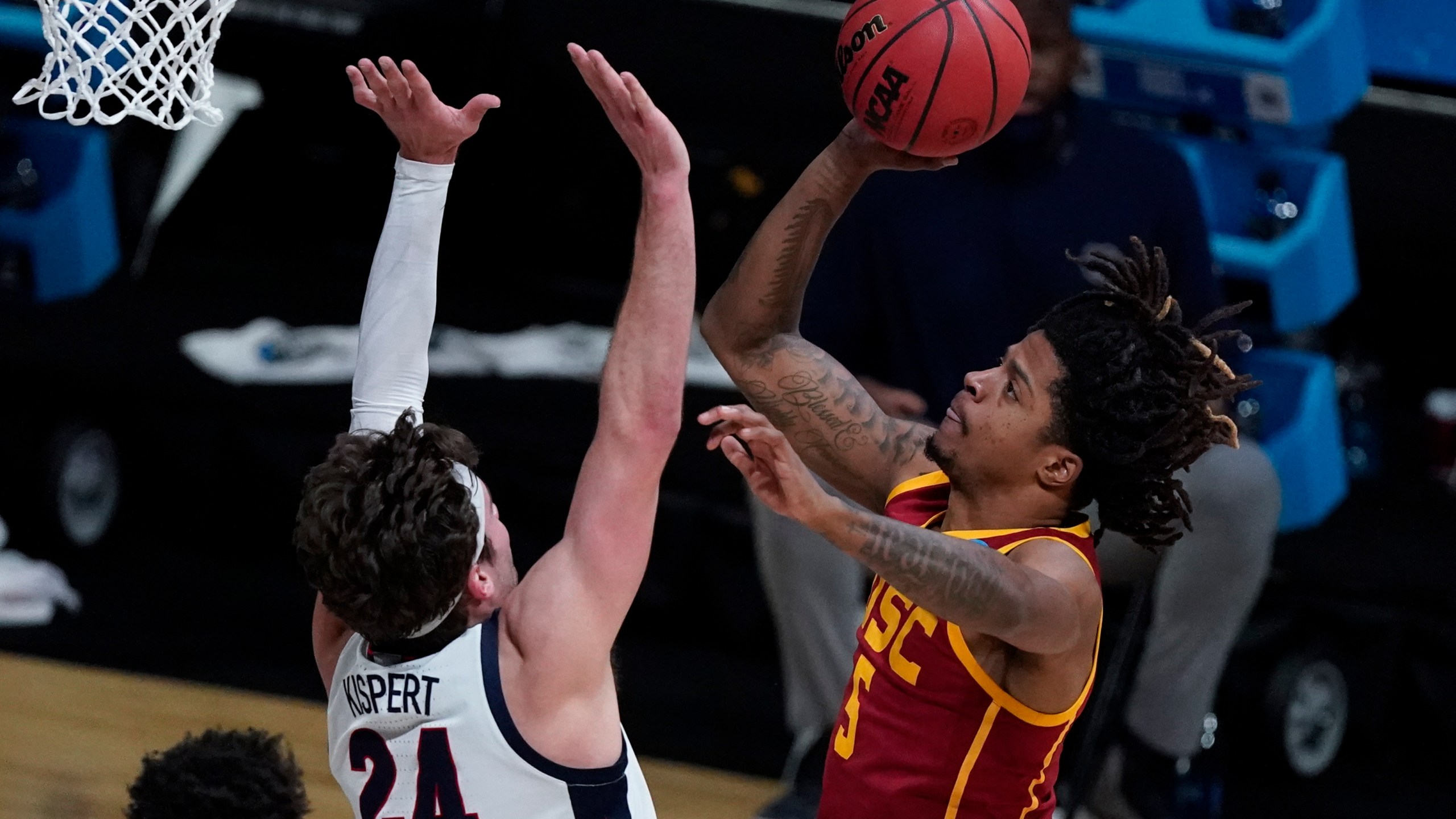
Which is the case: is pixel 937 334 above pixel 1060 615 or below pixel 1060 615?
below

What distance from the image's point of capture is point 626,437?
232 centimetres

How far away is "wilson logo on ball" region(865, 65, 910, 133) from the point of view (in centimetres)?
303

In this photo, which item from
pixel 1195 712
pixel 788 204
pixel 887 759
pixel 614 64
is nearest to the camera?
pixel 887 759

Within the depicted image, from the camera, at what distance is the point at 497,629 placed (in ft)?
8.05

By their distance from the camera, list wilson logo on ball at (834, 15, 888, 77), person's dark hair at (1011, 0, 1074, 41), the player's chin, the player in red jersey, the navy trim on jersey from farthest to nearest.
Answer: person's dark hair at (1011, 0, 1074, 41) < wilson logo on ball at (834, 15, 888, 77) < the player's chin < the player in red jersey < the navy trim on jersey

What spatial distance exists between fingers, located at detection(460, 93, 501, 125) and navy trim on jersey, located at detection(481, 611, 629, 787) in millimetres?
677

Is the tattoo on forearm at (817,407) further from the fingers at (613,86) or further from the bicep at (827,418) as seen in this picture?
the fingers at (613,86)

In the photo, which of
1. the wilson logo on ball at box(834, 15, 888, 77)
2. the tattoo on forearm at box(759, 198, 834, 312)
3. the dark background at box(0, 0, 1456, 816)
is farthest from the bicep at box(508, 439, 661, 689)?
the dark background at box(0, 0, 1456, 816)

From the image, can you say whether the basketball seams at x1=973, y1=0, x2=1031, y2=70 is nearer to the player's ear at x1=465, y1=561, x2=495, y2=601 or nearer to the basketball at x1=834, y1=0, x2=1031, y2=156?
the basketball at x1=834, y1=0, x2=1031, y2=156

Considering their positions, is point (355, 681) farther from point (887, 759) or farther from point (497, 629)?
point (887, 759)

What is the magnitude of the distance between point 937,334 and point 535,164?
3.15m

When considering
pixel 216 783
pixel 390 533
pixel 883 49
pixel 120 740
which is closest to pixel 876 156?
pixel 883 49

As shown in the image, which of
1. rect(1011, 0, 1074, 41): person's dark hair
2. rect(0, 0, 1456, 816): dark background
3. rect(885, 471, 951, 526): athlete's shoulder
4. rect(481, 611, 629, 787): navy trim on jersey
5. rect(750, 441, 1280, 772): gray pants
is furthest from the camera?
rect(0, 0, 1456, 816): dark background

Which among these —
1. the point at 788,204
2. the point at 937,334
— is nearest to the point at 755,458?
the point at 788,204
